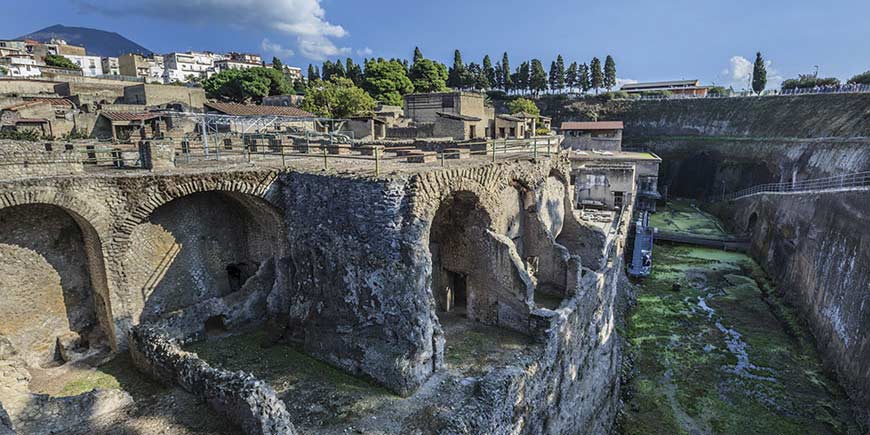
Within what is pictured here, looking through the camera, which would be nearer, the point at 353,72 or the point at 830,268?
the point at 830,268

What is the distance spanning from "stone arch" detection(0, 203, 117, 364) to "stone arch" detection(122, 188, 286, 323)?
3.09 feet

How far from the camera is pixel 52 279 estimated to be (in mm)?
12492

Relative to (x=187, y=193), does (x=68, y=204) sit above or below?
below

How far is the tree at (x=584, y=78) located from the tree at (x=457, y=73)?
19.0 meters

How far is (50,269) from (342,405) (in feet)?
28.8

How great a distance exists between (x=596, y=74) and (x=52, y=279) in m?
77.0

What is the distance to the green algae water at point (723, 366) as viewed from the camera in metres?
15.0

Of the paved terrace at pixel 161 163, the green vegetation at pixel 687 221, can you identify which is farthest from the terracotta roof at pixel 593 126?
the paved terrace at pixel 161 163

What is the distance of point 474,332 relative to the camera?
13.5 m

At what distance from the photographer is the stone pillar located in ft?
42.8

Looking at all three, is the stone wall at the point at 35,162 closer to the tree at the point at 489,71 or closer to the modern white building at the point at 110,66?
the tree at the point at 489,71

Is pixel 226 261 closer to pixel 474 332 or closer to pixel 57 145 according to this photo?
pixel 57 145

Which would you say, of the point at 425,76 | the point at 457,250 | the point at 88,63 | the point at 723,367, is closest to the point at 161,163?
the point at 457,250

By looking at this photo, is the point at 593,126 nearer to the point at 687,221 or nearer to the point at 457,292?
the point at 687,221
